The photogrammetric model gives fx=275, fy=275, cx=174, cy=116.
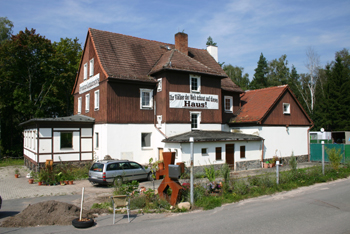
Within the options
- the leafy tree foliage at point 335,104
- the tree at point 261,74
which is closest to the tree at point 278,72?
the tree at point 261,74

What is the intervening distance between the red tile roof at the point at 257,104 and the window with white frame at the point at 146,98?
7921 millimetres

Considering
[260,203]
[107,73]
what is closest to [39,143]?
[107,73]

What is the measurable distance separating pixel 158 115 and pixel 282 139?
38.2ft

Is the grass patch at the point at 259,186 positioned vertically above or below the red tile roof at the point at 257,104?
below

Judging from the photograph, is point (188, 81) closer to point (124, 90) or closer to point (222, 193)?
point (124, 90)

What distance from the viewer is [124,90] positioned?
21.0 m

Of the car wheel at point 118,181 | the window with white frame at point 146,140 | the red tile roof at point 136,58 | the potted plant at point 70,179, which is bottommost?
the potted plant at point 70,179

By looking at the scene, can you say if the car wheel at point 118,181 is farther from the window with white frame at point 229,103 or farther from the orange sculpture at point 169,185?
the window with white frame at point 229,103

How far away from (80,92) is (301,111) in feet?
71.2

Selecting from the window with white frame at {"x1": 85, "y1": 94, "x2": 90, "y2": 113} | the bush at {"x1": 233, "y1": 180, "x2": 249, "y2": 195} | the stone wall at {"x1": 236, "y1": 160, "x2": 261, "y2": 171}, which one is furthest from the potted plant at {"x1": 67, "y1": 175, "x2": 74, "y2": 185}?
the stone wall at {"x1": 236, "y1": 160, "x2": 261, "y2": 171}

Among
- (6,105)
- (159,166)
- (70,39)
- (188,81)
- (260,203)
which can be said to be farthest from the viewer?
(70,39)

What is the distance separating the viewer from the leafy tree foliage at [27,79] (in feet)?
104

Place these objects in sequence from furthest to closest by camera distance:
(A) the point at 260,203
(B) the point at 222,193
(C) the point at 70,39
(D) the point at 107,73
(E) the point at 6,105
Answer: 1. (C) the point at 70,39
2. (E) the point at 6,105
3. (D) the point at 107,73
4. (B) the point at 222,193
5. (A) the point at 260,203

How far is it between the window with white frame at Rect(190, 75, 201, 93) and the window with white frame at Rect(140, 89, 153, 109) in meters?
3.32
